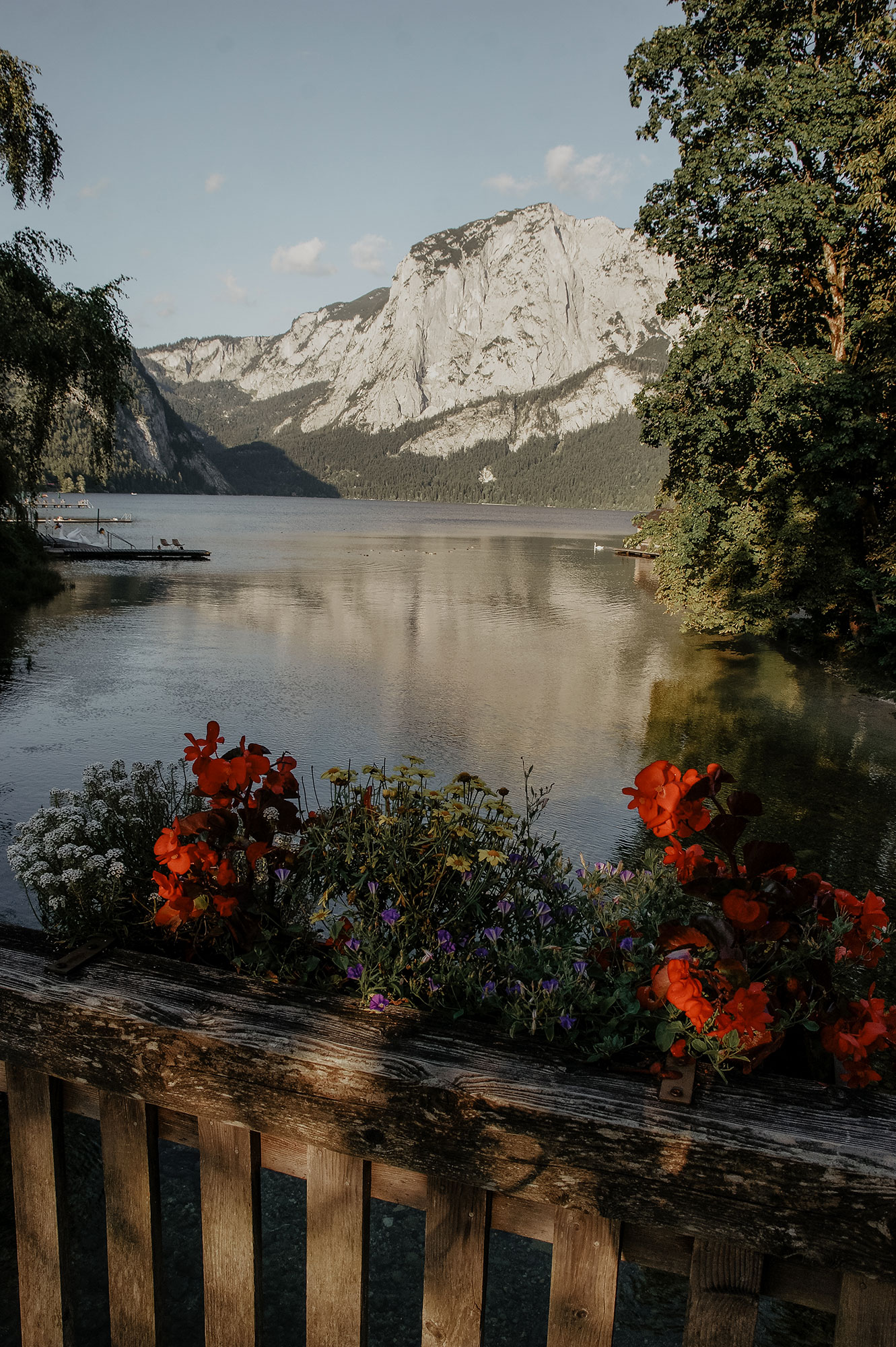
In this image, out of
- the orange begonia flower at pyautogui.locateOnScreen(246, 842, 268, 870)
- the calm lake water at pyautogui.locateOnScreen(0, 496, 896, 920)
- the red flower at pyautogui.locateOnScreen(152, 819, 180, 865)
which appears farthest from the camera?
the calm lake water at pyautogui.locateOnScreen(0, 496, 896, 920)

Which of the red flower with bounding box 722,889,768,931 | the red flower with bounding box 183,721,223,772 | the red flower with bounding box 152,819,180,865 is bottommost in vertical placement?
the red flower with bounding box 152,819,180,865

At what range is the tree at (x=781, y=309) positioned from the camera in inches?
540

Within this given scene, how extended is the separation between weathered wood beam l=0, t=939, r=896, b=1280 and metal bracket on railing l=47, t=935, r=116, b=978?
0.08 ft

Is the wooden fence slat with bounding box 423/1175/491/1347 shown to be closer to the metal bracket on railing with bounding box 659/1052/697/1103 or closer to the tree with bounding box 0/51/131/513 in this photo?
the metal bracket on railing with bounding box 659/1052/697/1103

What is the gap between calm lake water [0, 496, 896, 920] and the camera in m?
7.76

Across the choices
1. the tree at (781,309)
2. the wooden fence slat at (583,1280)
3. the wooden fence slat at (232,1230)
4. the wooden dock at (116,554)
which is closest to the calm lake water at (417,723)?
the wooden fence slat at (232,1230)

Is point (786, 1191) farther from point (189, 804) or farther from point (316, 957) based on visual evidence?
point (189, 804)

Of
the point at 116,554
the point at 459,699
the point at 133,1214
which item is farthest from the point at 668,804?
the point at 116,554

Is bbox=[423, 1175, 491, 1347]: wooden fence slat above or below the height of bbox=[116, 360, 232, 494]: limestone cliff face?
below

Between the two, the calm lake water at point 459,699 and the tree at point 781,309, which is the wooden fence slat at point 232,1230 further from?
the tree at point 781,309

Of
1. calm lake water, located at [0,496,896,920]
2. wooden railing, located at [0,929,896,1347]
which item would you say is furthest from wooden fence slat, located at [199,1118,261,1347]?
calm lake water, located at [0,496,896,920]

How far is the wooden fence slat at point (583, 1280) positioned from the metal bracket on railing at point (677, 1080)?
182 mm

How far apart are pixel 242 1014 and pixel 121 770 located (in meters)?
1.95

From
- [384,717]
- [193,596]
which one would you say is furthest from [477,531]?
[384,717]
